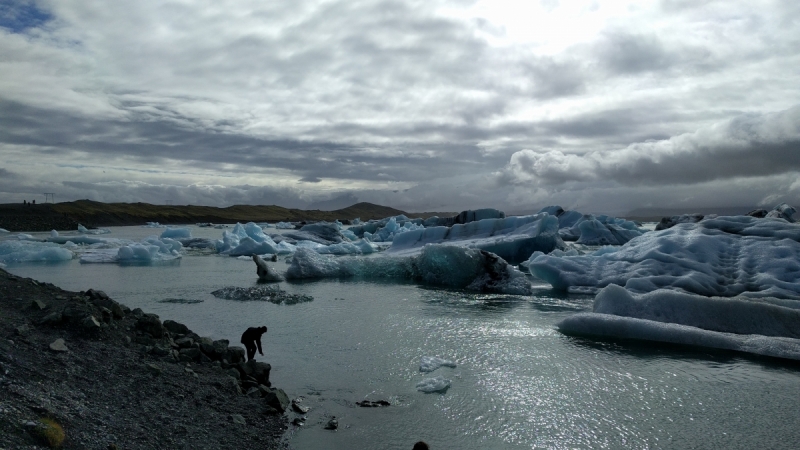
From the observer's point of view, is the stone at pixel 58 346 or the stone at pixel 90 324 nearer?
the stone at pixel 58 346

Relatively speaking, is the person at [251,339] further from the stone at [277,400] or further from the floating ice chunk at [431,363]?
the floating ice chunk at [431,363]

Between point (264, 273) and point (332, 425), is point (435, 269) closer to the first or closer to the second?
point (264, 273)

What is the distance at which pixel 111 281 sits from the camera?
47.5 ft

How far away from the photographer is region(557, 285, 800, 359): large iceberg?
7.95m

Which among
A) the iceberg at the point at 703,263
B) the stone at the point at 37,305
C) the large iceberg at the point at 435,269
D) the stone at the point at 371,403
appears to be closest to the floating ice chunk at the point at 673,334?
the iceberg at the point at 703,263

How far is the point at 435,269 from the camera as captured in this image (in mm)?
15703

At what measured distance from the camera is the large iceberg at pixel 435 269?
1408 cm

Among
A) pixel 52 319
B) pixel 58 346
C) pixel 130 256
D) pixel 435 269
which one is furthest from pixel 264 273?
pixel 58 346

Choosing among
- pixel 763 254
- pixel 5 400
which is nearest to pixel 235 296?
pixel 5 400

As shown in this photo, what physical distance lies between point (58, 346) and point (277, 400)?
1910mm

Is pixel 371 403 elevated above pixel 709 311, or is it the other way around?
pixel 709 311

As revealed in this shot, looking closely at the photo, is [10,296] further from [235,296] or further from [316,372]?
[235,296]

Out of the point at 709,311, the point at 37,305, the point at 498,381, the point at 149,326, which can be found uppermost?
the point at 37,305

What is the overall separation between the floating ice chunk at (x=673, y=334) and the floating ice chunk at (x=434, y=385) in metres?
3.69
